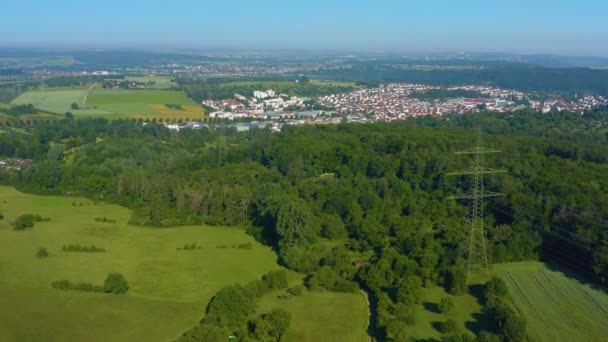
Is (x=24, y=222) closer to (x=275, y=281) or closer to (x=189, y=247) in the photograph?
(x=189, y=247)

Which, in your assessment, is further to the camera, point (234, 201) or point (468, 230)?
point (234, 201)

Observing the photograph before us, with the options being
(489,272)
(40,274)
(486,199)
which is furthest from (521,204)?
(40,274)

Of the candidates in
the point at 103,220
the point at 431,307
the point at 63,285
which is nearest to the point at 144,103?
the point at 103,220

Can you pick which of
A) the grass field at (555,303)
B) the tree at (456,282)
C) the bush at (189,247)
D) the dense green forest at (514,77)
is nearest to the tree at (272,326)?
the tree at (456,282)

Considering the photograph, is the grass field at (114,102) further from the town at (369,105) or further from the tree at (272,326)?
the tree at (272,326)

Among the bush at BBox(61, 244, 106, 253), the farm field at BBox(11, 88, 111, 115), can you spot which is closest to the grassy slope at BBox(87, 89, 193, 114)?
the farm field at BBox(11, 88, 111, 115)

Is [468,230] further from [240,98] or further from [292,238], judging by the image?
[240,98]
